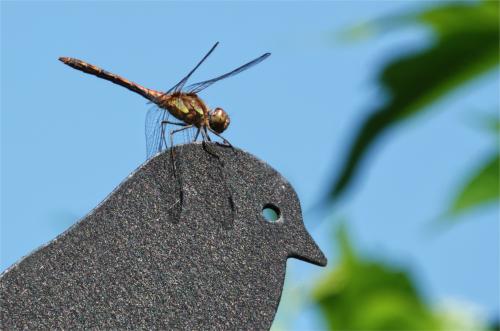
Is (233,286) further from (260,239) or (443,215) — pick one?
(443,215)

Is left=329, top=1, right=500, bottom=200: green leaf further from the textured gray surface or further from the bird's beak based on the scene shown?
the bird's beak

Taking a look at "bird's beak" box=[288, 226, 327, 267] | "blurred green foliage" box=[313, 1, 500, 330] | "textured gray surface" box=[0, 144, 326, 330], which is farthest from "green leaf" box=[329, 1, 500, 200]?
"bird's beak" box=[288, 226, 327, 267]

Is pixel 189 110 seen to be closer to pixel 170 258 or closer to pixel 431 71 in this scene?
pixel 170 258

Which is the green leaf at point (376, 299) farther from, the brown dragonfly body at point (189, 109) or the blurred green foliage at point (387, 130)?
the brown dragonfly body at point (189, 109)

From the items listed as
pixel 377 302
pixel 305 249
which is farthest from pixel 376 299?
pixel 305 249

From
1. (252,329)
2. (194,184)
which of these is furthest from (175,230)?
(252,329)

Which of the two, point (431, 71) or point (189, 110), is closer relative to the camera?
point (431, 71)
